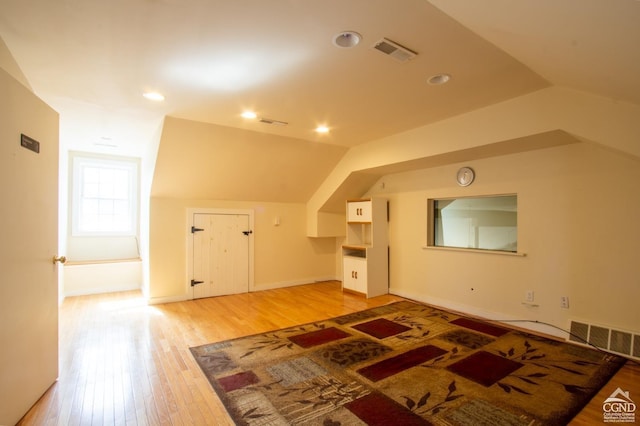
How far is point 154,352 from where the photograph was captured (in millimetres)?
3084

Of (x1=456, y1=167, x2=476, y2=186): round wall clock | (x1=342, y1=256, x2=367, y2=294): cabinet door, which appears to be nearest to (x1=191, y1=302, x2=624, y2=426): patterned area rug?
(x1=342, y1=256, x2=367, y2=294): cabinet door

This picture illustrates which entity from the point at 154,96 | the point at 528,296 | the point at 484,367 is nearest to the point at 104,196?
the point at 154,96

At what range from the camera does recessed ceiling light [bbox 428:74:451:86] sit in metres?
2.59

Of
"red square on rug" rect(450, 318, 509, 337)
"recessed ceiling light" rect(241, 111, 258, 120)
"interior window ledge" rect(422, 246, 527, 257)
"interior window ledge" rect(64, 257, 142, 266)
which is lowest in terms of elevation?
"red square on rug" rect(450, 318, 509, 337)

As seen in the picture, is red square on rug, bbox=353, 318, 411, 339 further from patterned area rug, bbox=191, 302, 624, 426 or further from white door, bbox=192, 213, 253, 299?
white door, bbox=192, 213, 253, 299

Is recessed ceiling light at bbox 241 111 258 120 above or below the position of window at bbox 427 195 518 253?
above

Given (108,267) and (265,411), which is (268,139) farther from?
(108,267)

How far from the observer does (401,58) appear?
7.48 ft

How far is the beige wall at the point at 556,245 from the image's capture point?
303 cm

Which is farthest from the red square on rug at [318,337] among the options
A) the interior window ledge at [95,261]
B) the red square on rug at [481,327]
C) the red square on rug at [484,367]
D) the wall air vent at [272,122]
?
the interior window ledge at [95,261]

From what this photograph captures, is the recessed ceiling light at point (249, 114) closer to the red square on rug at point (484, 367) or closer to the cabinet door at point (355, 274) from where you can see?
the cabinet door at point (355, 274)

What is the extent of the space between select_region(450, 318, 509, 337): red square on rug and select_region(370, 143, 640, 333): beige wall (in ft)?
1.03

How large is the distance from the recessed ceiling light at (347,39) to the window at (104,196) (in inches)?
221

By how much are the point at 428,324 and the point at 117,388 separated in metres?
3.27
